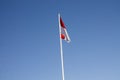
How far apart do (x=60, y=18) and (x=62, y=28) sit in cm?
107

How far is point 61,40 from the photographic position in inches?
1075

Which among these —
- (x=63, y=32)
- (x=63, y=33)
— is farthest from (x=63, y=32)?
(x=63, y=33)

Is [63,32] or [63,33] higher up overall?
[63,32]

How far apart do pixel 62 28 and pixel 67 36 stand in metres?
1.03

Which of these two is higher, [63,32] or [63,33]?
[63,32]

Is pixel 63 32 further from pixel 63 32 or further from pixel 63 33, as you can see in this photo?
pixel 63 33

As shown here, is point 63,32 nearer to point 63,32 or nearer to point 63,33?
point 63,32

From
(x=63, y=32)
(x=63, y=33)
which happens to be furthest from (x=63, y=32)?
(x=63, y=33)

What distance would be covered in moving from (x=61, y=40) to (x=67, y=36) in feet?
2.95

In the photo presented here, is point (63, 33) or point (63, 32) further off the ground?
point (63, 32)

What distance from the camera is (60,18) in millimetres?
28156

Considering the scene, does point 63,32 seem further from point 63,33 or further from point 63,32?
point 63,33

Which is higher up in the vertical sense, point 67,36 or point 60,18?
point 60,18
